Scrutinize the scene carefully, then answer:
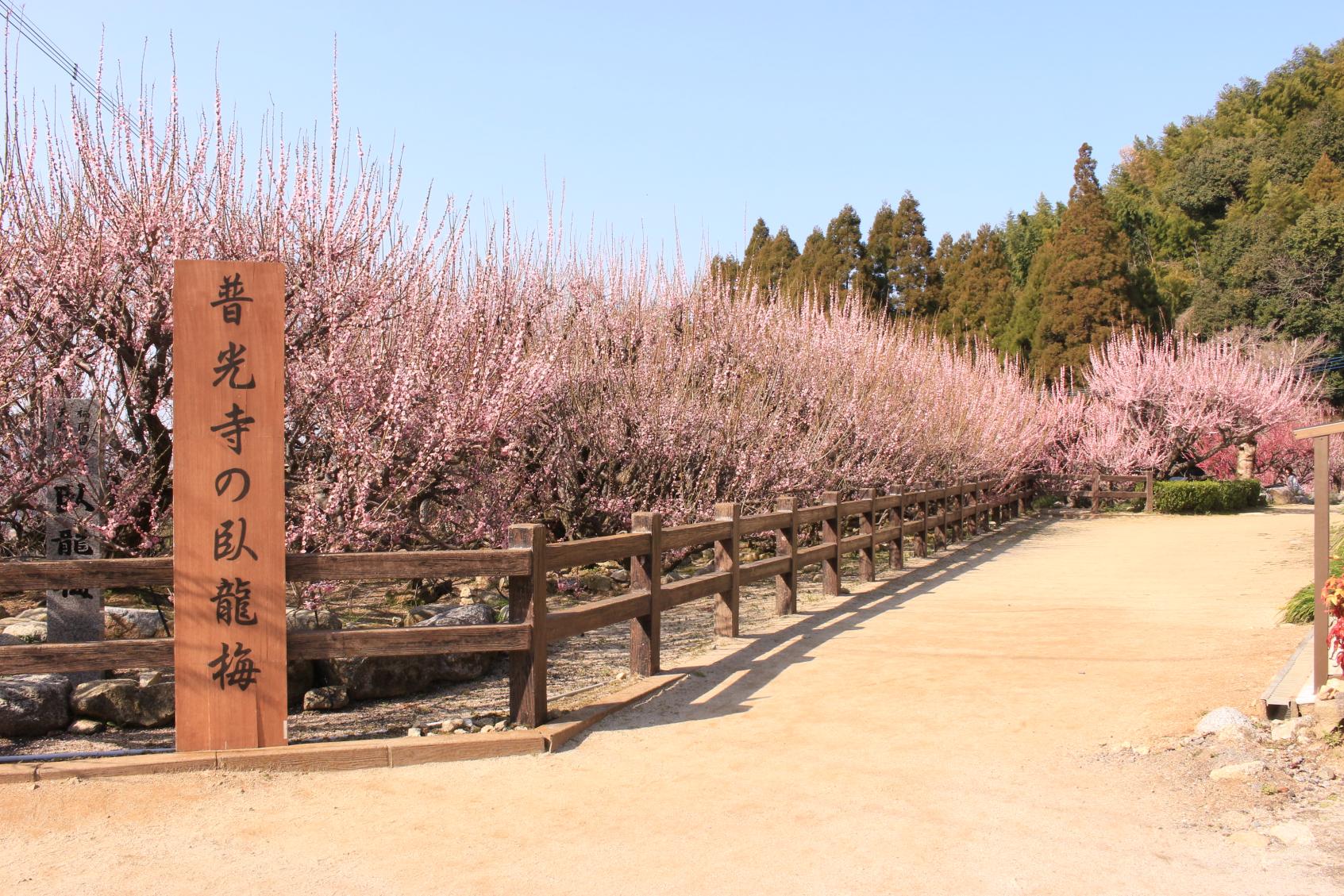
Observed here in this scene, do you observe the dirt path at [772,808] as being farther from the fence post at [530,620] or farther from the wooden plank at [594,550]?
the wooden plank at [594,550]

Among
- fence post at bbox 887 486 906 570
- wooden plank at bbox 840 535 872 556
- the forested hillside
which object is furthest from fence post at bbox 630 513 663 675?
the forested hillside

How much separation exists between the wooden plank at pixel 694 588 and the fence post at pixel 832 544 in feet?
9.99

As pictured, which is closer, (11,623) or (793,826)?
(793,826)

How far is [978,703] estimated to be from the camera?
6.97 meters

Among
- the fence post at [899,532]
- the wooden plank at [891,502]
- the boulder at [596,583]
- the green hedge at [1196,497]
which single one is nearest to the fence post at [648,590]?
the boulder at [596,583]

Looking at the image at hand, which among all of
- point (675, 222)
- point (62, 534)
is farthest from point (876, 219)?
point (62, 534)

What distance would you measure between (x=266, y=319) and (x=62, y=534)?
3.13m

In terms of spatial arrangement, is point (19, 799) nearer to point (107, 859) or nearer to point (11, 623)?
point (107, 859)

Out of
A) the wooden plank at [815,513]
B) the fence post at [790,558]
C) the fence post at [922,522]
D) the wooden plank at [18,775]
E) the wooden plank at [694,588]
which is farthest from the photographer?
the fence post at [922,522]

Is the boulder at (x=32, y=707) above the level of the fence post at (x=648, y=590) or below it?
below

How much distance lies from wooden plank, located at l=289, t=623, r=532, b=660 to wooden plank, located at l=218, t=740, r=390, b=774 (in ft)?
1.50

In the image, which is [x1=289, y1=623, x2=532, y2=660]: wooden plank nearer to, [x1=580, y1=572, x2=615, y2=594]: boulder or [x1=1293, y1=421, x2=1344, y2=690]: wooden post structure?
[x1=1293, y1=421, x2=1344, y2=690]: wooden post structure

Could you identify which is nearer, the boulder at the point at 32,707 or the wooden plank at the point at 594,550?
the wooden plank at the point at 594,550

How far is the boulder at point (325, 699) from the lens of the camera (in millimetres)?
7508
